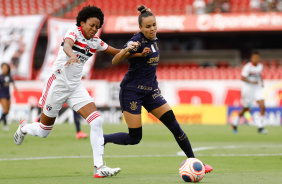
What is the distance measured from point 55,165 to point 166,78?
1971cm

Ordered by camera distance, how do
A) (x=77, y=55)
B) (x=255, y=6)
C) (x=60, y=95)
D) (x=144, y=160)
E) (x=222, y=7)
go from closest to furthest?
(x=77, y=55) < (x=60, y=95) < (x=144, y=160) < (x=255, y=6) < (x=222, y=7)

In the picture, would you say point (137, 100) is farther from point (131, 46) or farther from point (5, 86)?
point (5, 86)

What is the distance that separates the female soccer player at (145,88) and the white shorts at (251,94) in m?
9.97

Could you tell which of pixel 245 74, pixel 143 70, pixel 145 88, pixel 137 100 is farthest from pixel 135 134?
pixel 245 74

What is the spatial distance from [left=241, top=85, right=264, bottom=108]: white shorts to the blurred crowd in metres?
11.2

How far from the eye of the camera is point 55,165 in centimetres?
947

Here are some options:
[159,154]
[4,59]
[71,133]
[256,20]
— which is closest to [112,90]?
[4,59]

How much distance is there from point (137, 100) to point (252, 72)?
10.4 metres

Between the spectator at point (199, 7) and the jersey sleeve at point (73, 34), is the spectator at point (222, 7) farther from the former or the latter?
the jersey sleeve at point (73, 34)

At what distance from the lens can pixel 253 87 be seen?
1811 cm

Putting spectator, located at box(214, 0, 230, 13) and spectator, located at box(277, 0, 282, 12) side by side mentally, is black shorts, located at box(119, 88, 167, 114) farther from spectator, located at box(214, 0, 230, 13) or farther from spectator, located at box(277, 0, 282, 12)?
spectator, located at box(277, 0, 282, 12)

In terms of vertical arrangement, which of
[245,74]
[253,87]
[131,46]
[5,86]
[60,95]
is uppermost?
[131,46]

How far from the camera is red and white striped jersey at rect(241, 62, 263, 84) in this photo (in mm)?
17578

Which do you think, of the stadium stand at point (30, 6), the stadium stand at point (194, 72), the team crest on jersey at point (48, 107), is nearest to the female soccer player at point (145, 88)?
the team crest on jersey at point (48, 107)
